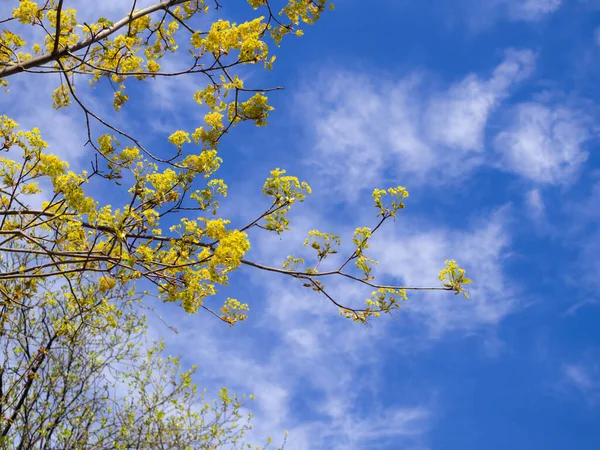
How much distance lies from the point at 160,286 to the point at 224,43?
6.35ft

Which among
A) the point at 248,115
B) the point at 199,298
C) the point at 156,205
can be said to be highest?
the point at 248,115

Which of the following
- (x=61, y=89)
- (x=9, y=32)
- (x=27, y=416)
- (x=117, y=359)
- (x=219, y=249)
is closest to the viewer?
(x=219, y=249)

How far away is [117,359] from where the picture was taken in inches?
377

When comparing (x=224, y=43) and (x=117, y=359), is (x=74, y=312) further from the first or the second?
(x=224, y=43)

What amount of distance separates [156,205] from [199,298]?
30.6 inches

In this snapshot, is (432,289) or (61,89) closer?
(432,289)

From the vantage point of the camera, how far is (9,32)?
15.8ft

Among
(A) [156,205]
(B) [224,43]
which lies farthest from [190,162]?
(B) [224,43]

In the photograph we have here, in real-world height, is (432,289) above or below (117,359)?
below

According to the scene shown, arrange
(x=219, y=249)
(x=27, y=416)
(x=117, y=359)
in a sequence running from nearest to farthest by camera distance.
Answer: (x=219, y=249) < (x=27, y=416) < (x=117, y=359)

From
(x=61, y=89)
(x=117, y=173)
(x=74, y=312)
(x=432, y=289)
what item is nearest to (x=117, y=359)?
(x=74, y=312)

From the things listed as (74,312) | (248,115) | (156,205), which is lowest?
(156,205)

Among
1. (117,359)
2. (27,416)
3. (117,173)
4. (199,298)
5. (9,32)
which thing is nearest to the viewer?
(199,298)

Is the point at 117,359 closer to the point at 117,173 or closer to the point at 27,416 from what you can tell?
the point at 27,416
